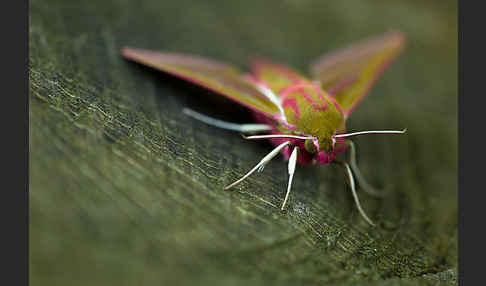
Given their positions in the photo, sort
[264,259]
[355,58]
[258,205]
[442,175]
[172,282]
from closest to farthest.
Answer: [172,282], [264,259], [258,205], [442,175], [355,58]

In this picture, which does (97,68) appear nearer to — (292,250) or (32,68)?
(32,68)

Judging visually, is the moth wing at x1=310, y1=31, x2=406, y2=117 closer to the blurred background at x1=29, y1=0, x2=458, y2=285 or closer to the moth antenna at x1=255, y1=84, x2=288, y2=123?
the blurred background at x1=29, y1=0, x2=458, y2=285

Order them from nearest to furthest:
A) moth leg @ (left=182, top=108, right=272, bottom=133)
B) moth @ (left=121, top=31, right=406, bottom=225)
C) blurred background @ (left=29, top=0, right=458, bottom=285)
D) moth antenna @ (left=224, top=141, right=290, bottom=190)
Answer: blurred background @ (left=29, top=0, right=458, bottom=285)
moth antenna @ (left=224, top=141, right=290, bottom=190)
moth @ (left=121, top=31, right=406, bottom=225)
moth leg @ (left=182, top=108, right=272, bottom=133)

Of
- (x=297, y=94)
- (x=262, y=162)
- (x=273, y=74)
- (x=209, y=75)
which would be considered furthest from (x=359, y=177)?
(x=209, y=75)

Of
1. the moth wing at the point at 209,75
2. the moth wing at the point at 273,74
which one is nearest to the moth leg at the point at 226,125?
the moth wing at the point at 209,75

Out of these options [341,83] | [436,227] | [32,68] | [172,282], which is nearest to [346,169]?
[436,227]

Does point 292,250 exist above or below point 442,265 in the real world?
above

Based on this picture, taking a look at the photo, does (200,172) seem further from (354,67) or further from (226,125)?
(354,67)

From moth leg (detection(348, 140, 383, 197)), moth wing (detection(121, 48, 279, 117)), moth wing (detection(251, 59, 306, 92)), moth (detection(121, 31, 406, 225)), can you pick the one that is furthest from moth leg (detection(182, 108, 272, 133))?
moth leg (detection(348, 140, 383, 197))
